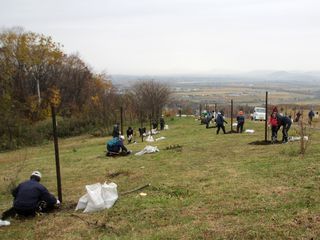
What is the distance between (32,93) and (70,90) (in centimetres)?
588

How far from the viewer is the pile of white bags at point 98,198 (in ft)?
27.8

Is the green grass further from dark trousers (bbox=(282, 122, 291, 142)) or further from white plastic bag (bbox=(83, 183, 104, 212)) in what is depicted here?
dark trousers (bbox=(282, 122, 291, 142))

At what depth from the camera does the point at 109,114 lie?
4072cm

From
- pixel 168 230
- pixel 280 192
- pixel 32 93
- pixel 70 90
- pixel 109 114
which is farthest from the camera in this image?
pixel 70 90

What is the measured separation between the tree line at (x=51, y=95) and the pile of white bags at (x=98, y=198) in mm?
29094

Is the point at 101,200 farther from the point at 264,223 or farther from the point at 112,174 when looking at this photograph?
the point at 112,174

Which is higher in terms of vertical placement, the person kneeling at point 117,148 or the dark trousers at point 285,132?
the dark trousers at point 285,132

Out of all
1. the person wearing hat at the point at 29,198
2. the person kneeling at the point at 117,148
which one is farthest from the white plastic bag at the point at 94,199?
the person kneeling at the point at 117,148

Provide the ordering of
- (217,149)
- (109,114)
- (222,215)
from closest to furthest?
(222,215) < (217,149) < (109,114)

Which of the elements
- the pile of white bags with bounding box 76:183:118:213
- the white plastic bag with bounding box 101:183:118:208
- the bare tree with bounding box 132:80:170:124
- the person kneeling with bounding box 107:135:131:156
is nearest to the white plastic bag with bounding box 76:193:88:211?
the pile of white bags with bounding box 76:183:118:213

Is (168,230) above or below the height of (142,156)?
above

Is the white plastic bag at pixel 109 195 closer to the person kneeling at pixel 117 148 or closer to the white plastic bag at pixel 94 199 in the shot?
the white plastic bag at pixel 94 199

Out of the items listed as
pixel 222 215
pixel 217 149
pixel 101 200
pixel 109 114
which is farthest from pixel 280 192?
pixel 109 114

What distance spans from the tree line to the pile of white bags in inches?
1145
